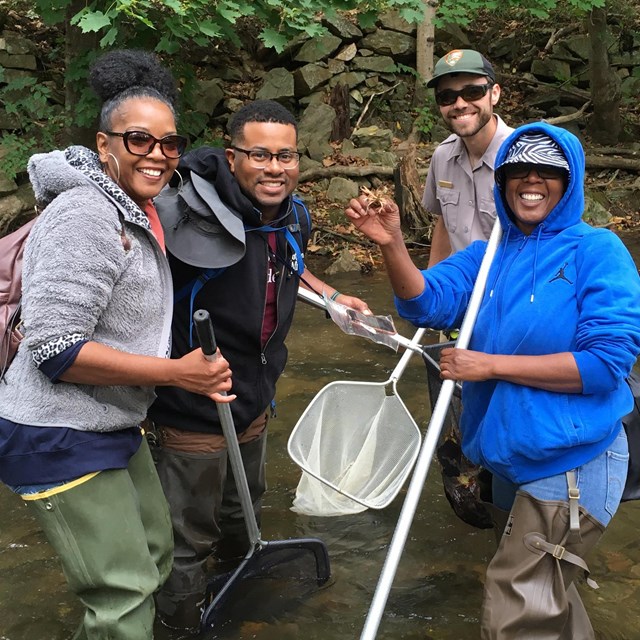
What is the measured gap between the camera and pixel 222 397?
2.43 metres

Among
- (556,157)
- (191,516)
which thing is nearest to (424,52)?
(556,157)

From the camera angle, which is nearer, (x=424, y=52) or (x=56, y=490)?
(x=56, y=490)

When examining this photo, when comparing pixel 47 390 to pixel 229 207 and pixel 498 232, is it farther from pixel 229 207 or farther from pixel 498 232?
pixel 498 232

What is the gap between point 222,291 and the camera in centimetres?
296

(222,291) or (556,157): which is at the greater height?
(556,157)

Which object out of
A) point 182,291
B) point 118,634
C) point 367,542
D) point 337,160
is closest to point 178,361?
point 182,291

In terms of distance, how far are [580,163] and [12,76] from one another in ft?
33.8

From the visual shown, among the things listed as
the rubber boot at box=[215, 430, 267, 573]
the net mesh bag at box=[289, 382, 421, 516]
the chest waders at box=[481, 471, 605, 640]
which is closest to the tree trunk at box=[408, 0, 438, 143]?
the net mesh bag at box=[289, 382, 421, 516]

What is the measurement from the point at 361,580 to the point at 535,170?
2.32 metres

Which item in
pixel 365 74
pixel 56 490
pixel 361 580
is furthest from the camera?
pixel 365 74

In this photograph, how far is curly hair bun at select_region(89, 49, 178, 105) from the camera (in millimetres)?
2389

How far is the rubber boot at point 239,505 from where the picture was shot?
135 inches

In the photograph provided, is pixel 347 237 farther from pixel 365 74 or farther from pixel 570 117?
pixel 570 117

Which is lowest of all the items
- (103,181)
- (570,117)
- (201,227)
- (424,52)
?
(201,227)
